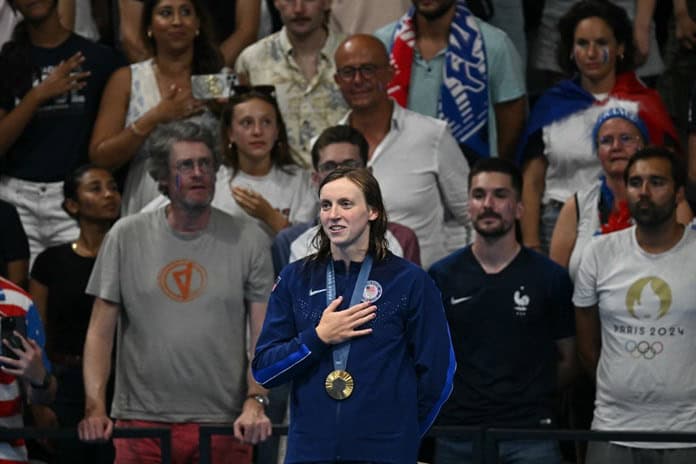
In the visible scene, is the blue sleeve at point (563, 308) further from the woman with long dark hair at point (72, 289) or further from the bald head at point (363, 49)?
the woman with long dark hair at point (72, 289)

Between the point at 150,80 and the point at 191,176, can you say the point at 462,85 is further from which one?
the point at 191,176

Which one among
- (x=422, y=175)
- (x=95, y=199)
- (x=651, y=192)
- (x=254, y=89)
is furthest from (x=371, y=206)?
(x=95, y=199)

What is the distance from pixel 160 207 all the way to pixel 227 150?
0.62m

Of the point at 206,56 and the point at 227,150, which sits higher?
the point at 206,56

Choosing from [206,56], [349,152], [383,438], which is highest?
[206,56]

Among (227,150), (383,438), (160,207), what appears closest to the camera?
(383,438)

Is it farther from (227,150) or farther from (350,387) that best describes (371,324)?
(227,150)

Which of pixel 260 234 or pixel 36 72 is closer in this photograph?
pixel 260 234

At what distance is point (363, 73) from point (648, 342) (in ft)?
6.02

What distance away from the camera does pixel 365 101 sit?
22.7 ft

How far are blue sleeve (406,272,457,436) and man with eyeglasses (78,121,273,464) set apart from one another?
1494 mm

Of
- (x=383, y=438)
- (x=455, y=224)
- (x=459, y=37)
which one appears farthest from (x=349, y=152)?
(x=383, y=438)

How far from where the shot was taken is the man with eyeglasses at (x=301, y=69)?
741cm

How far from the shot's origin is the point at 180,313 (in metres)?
6.21
